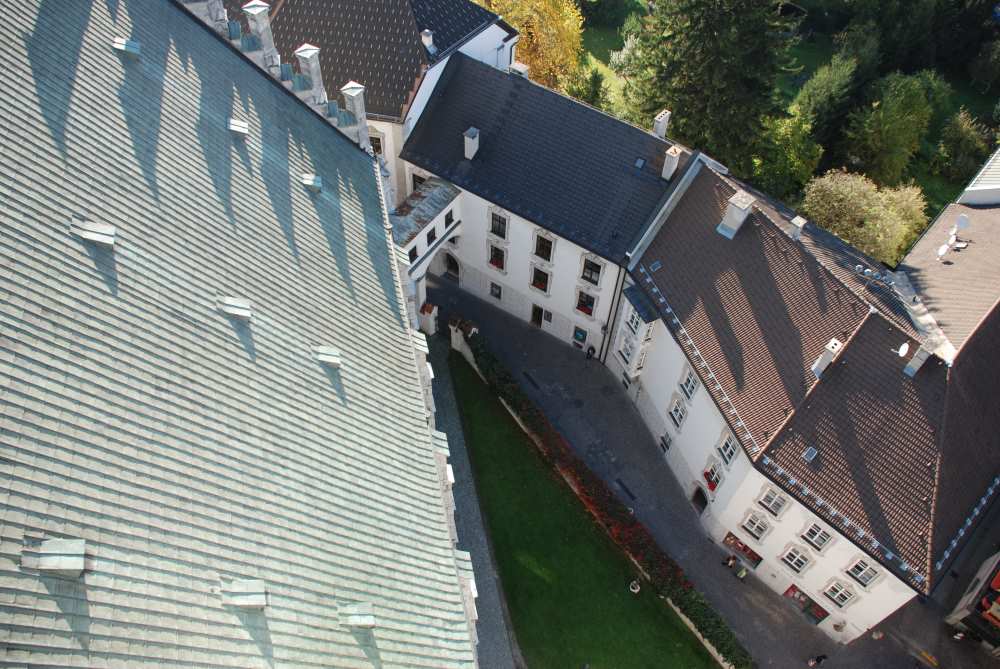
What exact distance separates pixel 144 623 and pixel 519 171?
107 ft

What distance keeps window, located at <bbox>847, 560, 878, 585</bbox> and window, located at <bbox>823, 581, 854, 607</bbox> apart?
1368mm

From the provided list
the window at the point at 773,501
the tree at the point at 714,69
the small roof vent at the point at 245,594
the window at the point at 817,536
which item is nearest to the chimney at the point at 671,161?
the tree at the point at 714,69

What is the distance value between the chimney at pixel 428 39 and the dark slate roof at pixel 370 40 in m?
0.22

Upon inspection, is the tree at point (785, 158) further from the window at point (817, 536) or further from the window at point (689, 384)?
the window at point (817, 536)

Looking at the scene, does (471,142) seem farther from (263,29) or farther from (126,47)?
(126,47)

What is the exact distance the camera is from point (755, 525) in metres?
34.7

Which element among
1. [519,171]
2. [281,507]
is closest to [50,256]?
[281,507]

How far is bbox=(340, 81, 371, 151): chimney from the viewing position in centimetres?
3406

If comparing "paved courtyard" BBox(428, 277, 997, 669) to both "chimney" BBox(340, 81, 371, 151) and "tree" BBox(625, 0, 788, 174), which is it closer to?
"chimney" BBox(340, 81, 371, 151)

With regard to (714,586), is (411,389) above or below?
above

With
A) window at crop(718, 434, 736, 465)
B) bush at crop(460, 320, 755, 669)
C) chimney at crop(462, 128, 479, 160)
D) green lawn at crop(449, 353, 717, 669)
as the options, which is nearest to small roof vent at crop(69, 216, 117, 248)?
green lawn at crop(449, 353, 717, 669)

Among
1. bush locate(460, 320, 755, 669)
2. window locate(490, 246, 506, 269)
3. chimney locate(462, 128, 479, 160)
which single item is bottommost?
bush locate(460, 320, 755, 669)

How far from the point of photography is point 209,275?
2186 cm

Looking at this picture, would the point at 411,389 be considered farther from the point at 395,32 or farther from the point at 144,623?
the point at 395,32
